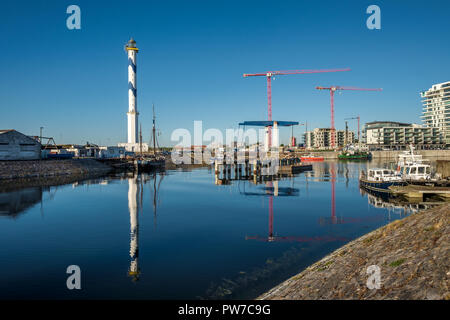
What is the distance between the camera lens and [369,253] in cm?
1071

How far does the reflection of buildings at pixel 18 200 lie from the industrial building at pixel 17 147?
830 inches

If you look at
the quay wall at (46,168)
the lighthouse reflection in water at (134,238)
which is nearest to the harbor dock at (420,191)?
the lighthouse reflection in water at (134,238)

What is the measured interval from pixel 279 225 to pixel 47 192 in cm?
3217

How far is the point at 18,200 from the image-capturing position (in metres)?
31.8

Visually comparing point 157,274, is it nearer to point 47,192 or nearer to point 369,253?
point 369,253

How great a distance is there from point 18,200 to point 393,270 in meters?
36.1

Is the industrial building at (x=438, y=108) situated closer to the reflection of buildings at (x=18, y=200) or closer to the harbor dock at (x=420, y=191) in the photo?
the harbor dock at (x=420, y=191)

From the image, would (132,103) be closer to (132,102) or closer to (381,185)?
(132,102)

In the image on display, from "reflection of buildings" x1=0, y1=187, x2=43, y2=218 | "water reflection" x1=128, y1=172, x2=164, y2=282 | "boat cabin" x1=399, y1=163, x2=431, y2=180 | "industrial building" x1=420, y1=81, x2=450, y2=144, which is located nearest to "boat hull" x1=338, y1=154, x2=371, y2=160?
"industrial building" x1=420, y1=81, x2=450, y2=144

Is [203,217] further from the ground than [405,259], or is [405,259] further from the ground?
[405,259]

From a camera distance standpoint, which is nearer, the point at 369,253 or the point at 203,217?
the point at 369,253

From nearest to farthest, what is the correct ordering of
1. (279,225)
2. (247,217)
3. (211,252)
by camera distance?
(211,252)
(279,225)
(247,217)

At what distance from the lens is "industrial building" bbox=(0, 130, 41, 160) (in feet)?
180
